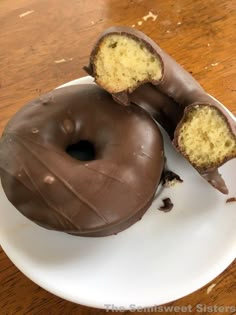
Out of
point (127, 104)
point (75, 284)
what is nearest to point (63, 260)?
point (75, 284)

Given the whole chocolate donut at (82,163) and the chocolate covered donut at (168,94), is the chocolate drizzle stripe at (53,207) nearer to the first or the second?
the whole chocolate donut at (82,163)

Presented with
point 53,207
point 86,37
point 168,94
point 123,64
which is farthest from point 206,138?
point 86,37

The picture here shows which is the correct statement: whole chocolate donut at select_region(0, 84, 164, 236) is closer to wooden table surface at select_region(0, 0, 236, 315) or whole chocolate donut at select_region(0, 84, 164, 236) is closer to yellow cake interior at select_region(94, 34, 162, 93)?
yellow cake interior at select_region(94, 34, 162, 93)

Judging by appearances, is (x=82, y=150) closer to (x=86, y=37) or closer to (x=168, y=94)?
(x=168, y=94)

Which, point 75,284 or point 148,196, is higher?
point 148,196

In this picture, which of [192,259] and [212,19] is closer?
[192,259]

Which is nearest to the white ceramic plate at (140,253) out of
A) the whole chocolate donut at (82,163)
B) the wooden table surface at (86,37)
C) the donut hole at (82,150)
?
the whole chocolate donut at (82,163)

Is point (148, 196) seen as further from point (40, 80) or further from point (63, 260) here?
point (40, 80)
